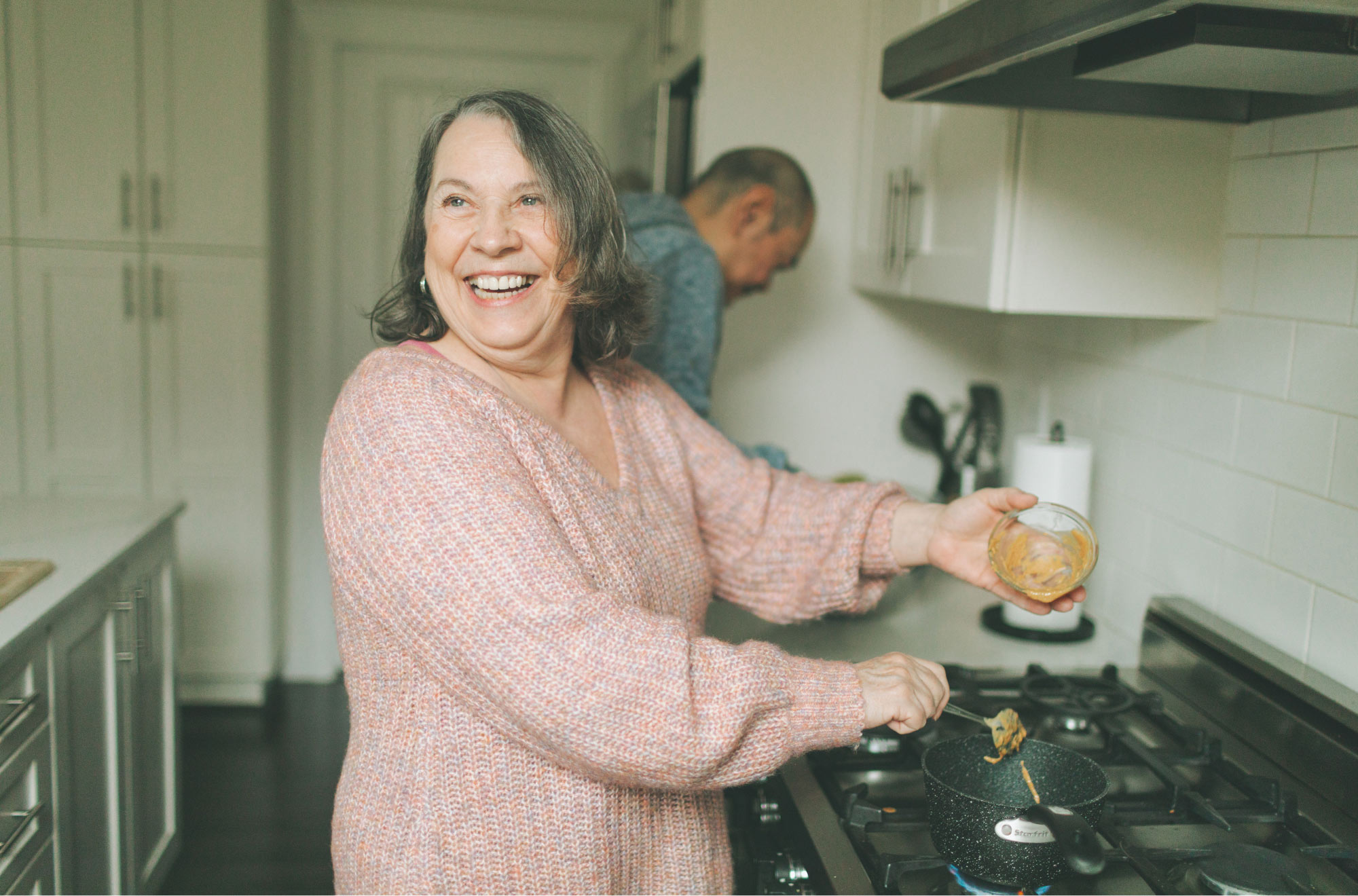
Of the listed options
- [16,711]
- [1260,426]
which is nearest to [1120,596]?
[1260,426]

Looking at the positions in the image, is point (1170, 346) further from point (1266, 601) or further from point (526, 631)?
point (526, 631)

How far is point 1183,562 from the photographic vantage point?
1.57 m

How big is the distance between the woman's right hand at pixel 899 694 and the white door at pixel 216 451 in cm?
253

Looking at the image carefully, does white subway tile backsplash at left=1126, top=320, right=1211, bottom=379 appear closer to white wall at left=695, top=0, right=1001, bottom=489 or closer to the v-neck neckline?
white wall at left=695, top=0, right=1001, bottom=489

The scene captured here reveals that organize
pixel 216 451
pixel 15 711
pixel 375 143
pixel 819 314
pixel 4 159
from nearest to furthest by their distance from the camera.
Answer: pixel 15 711 → pixel 819 314 → pixel 4 159 → pixel 216 451 → pixel 375 143

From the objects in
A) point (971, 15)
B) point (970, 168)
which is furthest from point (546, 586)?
point (970, 168)

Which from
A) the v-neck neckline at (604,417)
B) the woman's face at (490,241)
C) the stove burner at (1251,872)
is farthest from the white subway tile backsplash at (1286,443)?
the woman's face at (490,241)

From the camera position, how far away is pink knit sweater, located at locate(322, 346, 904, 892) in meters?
0.83

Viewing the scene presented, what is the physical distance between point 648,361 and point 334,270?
6.41ft

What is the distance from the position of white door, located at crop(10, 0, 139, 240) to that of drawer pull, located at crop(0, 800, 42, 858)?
1965mm

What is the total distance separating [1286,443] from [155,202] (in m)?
2.78

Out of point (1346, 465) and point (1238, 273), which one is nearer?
point (1346, 465)

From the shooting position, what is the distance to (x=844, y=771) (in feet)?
4.13

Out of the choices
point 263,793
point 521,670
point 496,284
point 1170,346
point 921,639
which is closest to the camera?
point 521,670
